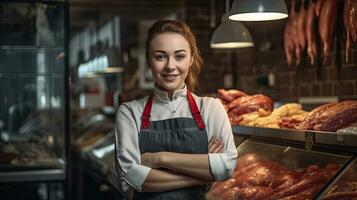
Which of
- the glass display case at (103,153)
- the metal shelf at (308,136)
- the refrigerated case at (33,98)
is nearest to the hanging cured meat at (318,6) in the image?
the metal shelf at (308,136)

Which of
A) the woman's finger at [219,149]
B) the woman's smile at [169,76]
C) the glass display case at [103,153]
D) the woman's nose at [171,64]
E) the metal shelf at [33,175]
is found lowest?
the glass display case at [103,153]

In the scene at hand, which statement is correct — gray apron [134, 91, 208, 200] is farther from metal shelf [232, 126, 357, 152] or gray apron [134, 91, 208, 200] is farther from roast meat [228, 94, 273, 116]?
roast meat [228, 94, 273, 116]

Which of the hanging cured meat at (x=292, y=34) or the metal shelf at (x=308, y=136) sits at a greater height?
the hanging cured meat at (x=292, y=34)

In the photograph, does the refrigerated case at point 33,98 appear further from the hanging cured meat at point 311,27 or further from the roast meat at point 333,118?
the roast meat at point 333,118

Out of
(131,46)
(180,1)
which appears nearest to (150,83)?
(131,46)

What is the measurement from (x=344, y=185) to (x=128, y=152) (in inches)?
43.3

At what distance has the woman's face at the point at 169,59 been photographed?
240 centimetres

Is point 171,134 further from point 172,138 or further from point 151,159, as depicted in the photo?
point 151,159

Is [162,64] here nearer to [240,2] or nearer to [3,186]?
[240,2]

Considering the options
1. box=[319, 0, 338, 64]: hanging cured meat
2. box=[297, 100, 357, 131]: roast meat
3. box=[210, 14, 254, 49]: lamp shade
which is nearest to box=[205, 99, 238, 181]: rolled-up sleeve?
box=[297, 100, 357, 131]: roast meat

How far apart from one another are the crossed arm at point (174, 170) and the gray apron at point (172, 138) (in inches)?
1.8

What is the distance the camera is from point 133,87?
998 centimetres

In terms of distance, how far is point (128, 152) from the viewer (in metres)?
2.36

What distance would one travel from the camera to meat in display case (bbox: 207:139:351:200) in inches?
119
